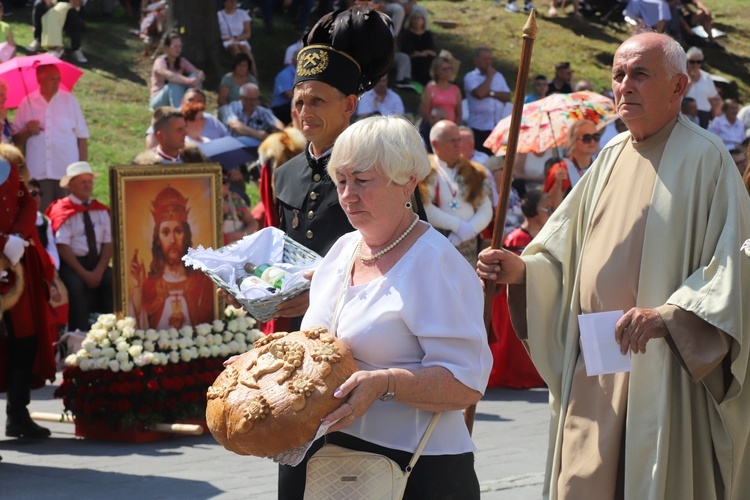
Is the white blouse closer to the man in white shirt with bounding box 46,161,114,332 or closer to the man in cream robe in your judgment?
the man in cream robe

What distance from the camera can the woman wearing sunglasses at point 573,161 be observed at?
10961mm

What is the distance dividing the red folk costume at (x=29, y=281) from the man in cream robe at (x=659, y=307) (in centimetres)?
399

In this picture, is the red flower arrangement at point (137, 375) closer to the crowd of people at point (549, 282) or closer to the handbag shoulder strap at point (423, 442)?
the crowd of people at point (549, 282)

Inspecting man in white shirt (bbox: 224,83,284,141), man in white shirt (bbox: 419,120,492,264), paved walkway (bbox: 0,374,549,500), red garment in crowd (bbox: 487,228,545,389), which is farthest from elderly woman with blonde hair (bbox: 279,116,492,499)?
man in white shirt (bbox: 224,83,284,141)

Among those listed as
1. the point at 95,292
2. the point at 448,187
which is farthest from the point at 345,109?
the point at 95,292

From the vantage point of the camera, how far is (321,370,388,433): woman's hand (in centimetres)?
315

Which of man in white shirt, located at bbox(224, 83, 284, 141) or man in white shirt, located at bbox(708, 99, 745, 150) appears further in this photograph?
man in white shirt, located at bbox(708, 99, 745, 150)

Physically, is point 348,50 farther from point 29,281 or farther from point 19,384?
point 19,384

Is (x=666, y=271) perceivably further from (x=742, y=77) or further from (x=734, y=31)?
(x=734, y=31)

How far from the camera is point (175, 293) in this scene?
8344mm

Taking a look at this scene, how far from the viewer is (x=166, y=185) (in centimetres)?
816

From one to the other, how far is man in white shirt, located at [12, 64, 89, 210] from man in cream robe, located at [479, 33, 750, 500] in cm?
838

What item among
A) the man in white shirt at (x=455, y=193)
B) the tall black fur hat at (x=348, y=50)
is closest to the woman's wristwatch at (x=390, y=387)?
the tall black fur hat at (x=348, y=50)

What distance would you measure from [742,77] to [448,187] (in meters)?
18.2
